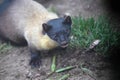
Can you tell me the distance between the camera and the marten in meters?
4.04

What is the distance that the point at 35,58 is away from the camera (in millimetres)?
4234

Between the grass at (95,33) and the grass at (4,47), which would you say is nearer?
the grass at (95,33)

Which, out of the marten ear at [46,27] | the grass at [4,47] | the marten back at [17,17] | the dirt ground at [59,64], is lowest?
the dirt ground at [59,64]

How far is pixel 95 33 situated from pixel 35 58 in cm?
77

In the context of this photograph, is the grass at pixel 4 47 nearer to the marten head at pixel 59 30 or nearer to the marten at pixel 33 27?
the marten at pixel 33 27

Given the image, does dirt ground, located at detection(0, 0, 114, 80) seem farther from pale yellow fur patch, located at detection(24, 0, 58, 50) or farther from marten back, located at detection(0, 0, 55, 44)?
marten back, located at detection(0, 0, 55, 44)

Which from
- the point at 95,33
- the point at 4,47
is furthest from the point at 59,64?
the point at 4,47

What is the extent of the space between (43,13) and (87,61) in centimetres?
97

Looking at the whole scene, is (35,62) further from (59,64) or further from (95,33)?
(95,33)

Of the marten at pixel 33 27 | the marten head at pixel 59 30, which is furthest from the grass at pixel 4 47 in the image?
the marten head at pixel 59 30

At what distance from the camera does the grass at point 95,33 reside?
3990 mm

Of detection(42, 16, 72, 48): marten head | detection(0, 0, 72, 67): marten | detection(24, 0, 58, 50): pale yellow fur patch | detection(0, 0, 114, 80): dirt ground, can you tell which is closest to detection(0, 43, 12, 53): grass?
detection(0, 0, 114, 80): dirt ground

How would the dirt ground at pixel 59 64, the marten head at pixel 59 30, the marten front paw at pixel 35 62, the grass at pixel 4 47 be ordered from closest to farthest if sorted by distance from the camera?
1. the dirt ground at pixel 59 64
2. the marten head at pixel 59 30
3. the marten front paw at pixel 35 62
4. the grass at pixel 4 47

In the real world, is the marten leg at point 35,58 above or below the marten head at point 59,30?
below
